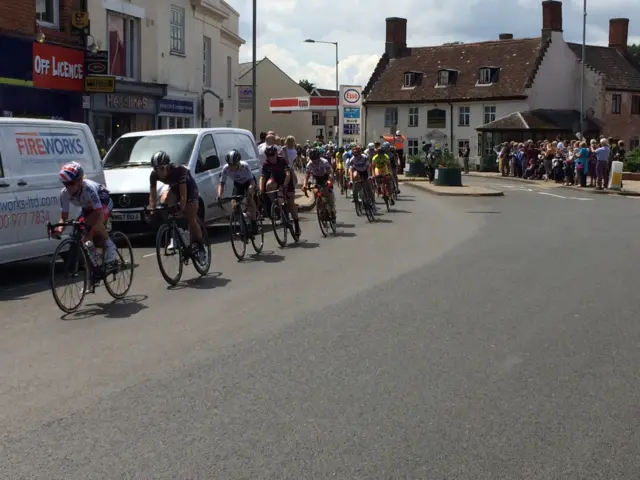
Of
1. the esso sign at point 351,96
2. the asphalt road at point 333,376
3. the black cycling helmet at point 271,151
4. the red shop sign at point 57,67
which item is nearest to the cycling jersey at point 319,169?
the black cycling helmet at point 271,151

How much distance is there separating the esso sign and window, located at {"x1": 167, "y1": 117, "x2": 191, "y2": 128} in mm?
8509

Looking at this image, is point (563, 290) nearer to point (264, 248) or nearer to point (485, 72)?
point (264, 248)

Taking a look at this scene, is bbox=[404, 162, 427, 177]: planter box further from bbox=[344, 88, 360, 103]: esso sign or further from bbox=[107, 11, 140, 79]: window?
bbox=[107, 11, 140, 79]: window

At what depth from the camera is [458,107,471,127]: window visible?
6862cm

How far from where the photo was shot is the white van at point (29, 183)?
10.9 m

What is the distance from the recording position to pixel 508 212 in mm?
22828

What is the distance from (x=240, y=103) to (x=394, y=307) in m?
31.9

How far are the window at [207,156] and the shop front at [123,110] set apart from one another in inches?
365

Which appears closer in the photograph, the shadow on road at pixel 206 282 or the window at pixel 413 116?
the shadow on road at pixel 206 282

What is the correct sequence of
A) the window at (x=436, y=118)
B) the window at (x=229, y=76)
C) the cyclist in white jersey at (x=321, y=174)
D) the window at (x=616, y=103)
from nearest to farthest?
the cyclist in white jersey at (x=321, y=174)
the window at (x=229, y=76)
the window at (x=616, y=103)
the window at (x=436, y=118)

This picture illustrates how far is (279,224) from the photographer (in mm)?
14953

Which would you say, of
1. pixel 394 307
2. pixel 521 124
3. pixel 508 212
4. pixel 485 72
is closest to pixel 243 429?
pixel 394 307

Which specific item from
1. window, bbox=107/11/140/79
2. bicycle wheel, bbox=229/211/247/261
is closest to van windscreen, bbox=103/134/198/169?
bicycle wheel, bbox=229/211/247/261

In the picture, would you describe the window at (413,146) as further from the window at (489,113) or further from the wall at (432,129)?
the window at (489,113)
